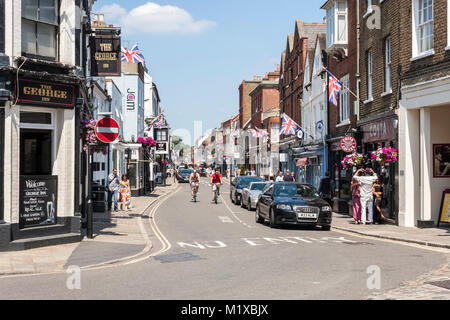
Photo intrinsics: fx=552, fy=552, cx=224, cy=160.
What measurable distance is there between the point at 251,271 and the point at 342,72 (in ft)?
63.9

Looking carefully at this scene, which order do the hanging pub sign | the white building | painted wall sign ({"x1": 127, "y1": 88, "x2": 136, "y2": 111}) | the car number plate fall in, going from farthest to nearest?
painted wall sign ({"x1": 127, "y1": 88, "x2": 136, "y2": 111}) < the car number plate < the hanging pub sign < the white building

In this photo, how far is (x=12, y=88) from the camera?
1253cm

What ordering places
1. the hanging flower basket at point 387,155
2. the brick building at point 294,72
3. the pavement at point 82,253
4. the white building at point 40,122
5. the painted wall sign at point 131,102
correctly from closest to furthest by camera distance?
A: the pavement at point 82,253
the white building at point 40,122
the hanging flower basket at point 387,155
the brick building at point 294,72
the painted wall sign at point 131,102

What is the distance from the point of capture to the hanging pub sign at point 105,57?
1622cm

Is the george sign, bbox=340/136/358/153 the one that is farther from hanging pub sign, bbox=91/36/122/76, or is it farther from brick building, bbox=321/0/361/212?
hanging pub sign, bbox=91/36/122/76

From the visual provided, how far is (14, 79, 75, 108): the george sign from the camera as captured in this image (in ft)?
41.6

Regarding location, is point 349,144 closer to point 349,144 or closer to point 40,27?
point 349,144

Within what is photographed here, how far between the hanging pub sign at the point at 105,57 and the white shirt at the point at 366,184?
345 inches

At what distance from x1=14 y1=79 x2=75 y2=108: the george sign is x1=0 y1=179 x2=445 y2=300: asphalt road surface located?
4.30 metres

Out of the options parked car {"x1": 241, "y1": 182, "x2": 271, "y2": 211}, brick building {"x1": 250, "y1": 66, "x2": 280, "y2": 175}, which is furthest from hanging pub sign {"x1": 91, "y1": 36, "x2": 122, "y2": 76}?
brick building {"x1": 250, "y1": 66, "x2": 280, "y2": 175}

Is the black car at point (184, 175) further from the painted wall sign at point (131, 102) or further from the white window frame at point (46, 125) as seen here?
the white window frame at point (46, 125)

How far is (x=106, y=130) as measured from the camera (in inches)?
595

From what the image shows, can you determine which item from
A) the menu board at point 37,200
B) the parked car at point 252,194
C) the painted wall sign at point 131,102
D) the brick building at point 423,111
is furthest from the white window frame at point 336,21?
the painted wall sign at point 131,102
